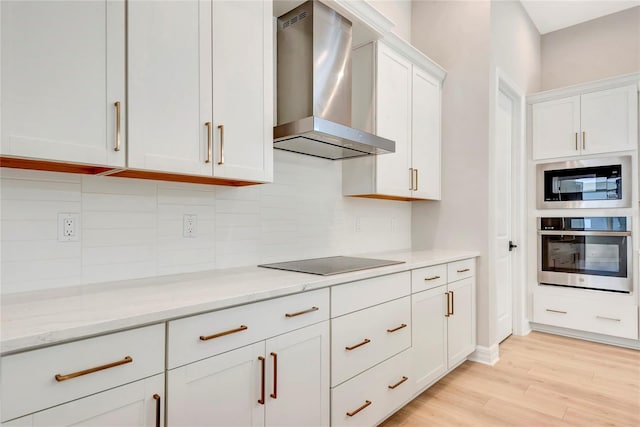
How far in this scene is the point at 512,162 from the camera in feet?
12.2

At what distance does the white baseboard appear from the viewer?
293 centimetres

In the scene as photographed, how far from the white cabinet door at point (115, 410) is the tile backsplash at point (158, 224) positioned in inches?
23.5

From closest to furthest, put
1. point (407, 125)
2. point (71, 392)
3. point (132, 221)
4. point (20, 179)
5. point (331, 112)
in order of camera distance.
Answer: point (71, 392)
point (20, 179)
point (132, 221)
point (331, 112)
point (407, 125)

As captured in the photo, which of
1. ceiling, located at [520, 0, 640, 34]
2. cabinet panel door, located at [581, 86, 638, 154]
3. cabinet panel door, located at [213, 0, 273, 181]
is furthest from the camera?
ceiling, located at [520, 0, 640, 34]

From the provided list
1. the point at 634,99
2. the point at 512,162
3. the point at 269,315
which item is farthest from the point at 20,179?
the point at 634,99

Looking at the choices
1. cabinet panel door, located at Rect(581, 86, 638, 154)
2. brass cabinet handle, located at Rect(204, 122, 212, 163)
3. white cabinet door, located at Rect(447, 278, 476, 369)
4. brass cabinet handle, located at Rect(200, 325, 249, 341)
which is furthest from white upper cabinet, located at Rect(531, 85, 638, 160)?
brass cabinet handle, located at Rect(200, 325, 249, 341)

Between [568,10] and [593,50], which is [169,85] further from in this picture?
[593,50]

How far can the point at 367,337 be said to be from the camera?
1846mm

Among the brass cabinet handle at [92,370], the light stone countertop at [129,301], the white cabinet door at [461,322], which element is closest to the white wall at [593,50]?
the white cabinet door at [461,322]

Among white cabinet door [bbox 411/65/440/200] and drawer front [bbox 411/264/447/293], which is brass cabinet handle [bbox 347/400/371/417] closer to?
drawer front [bbox 411/264/447/293]

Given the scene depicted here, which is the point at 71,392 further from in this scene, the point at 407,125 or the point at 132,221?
the point at 407,125

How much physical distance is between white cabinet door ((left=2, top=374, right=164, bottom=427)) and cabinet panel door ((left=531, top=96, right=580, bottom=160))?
3.92 meters

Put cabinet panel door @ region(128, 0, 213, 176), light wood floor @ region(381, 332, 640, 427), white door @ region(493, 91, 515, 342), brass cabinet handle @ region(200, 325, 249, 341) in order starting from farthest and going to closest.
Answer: white door @ region(493, 91, 515, 342) < light wood floor @ region(381, 332, 640, 427) < cabinet panel door @ region(128, 0, 213, 176) < brass cabinet handle @ region(200, 325, 249, 341)

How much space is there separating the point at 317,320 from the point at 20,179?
4.00 ft
